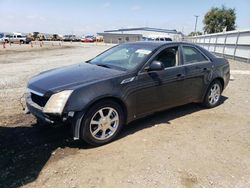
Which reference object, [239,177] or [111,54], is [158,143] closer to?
[239,177]

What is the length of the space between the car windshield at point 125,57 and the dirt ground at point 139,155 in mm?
1202

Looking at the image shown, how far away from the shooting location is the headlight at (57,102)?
388 cm

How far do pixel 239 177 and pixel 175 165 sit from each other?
0.84 metres

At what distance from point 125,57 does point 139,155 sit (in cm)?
203

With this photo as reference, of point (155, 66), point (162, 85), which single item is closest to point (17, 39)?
point (162, 85)

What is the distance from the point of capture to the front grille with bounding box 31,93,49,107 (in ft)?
13.6

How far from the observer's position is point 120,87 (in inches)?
173

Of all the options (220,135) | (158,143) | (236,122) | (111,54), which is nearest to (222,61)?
(236,122)

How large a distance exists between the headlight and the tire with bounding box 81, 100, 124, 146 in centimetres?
39

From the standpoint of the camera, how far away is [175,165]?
12.4ft

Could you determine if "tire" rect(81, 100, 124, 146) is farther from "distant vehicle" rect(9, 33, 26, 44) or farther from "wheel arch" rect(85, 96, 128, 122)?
"distant vehicle" rect(9, 33, 26, 44)

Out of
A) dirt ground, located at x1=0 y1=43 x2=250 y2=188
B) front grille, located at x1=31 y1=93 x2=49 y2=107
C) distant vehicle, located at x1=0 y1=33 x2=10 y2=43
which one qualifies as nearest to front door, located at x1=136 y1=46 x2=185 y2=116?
dirt ground, located at x1=0 y1=43 x2=250 y2=188

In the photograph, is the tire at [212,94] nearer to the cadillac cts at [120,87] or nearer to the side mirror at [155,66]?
the cadillac cts at [120,87]

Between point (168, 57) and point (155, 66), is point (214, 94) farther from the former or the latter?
point (155, 66)
